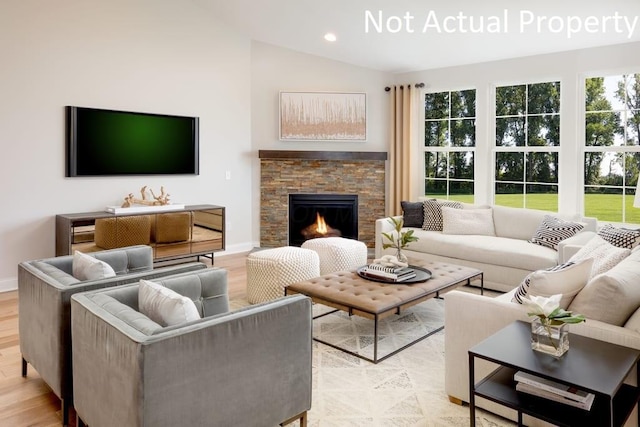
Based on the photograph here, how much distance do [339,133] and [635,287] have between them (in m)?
5.01

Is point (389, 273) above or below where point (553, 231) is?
below

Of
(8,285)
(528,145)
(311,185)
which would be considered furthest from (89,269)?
(528,145)

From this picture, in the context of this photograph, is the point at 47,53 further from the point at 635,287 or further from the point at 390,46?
the point at 635,287

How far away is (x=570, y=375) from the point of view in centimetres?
173

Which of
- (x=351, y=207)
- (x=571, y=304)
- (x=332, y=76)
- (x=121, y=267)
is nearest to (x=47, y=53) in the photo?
(x=121, y=267)

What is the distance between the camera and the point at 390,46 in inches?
240

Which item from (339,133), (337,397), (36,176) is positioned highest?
(339,133)

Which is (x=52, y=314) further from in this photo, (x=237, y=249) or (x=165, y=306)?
(x=237, y=249)

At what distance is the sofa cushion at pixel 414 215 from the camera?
5.89m

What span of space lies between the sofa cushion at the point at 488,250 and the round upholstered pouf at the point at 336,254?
2.92 ft

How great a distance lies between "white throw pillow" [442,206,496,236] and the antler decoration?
3276 mm

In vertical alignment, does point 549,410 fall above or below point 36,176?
below

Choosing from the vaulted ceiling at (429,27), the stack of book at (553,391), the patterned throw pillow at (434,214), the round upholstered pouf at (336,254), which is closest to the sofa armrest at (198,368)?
the stack of book at (553,391)

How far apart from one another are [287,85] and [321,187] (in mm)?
1503
